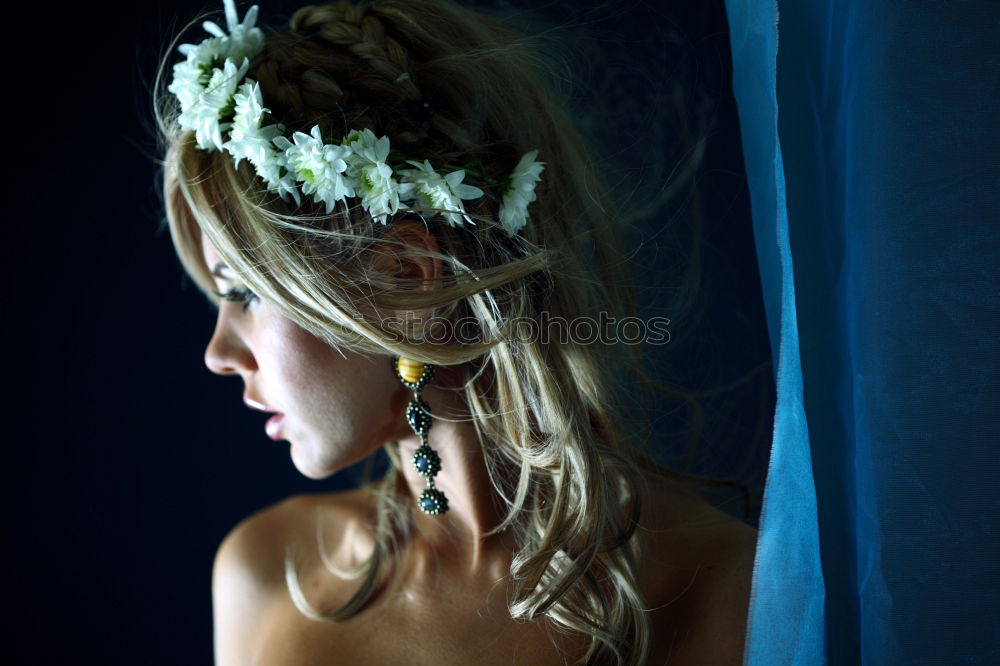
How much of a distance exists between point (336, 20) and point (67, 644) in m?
1.38

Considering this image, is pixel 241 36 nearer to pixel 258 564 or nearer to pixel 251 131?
pixel 251 131

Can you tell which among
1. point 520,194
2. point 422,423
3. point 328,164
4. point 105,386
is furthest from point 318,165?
point 105,386

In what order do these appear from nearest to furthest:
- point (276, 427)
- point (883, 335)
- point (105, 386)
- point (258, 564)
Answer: point (883, 335), point (276, 427), point (258, 564), point (105, 386)

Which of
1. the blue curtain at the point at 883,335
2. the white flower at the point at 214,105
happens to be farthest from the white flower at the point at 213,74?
the blue curtain at the point at 883,335

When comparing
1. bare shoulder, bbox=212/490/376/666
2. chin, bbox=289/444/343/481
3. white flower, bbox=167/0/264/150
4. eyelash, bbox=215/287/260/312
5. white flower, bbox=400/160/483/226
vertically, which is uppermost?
white flower, bbox=167/0/264/150

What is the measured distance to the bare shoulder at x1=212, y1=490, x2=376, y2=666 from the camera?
52.4 inches

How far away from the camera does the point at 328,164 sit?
94cm

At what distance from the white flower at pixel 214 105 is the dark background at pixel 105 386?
1.41 ft

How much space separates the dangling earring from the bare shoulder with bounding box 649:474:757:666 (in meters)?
0.32

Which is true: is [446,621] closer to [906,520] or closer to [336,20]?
[906,520]

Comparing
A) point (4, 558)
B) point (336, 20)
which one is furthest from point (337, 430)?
point (4, 558)

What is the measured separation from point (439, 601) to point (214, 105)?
763mm

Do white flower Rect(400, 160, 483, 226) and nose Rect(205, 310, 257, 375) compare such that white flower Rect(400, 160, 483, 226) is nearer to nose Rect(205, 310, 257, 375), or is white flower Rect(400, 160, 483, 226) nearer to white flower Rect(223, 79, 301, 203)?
white flower Rect(223, 79, 301, 203)

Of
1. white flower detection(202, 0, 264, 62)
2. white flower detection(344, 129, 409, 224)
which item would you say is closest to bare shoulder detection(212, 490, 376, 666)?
white flower detection(344, 129, 409, 224)
